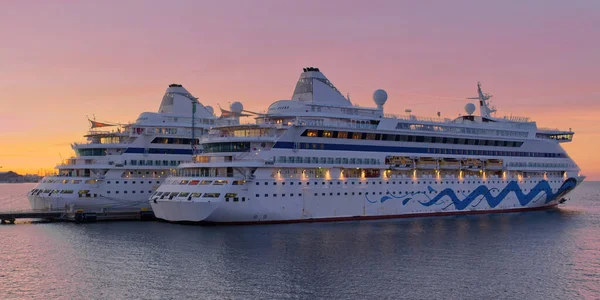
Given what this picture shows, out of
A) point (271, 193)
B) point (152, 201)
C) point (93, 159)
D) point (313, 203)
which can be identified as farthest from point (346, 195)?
point (93, 159)

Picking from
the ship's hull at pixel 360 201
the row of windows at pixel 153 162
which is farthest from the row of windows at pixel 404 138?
the row of windows at pixel 153 162

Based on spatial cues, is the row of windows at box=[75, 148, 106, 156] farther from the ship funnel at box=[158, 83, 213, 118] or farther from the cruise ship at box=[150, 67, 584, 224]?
the cruise ship at box=[150, 67, 584, 224]

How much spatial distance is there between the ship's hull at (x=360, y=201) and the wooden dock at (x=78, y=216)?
18.9 ft

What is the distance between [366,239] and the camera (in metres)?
45.2

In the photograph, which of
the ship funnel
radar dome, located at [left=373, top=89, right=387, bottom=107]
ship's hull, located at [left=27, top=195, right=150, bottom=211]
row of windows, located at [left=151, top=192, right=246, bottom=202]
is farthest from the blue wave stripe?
the ship funnel

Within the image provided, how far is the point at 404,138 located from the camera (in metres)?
61.5

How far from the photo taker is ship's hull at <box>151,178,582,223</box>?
4934 cm

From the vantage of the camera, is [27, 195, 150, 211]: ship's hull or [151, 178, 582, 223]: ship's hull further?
[27, 195, 150, 211]: ship's hull

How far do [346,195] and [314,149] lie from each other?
198 inches

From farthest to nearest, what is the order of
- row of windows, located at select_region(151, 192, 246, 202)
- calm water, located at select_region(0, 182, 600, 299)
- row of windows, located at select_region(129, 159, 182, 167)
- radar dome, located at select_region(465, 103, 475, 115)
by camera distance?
1. radar dome, located at select_region(465, 103, 475, 115)
2. row of windows, located at select_region(129, 159, 182, 167)
3. row of windows, located at select_region(151, 192, 246, 202)
4. calm water, located at select_region(0, 182, 600, 299)

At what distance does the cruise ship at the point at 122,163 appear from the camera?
61.8m

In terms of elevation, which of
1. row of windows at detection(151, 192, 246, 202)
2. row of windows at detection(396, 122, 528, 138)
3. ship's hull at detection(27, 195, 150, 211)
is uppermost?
row of windows at detection(396, 122, 528, 138)

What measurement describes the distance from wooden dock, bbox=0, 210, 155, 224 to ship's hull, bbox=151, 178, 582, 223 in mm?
5772

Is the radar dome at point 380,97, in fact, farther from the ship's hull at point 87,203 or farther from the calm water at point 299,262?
the ship's hull at point 87,203
